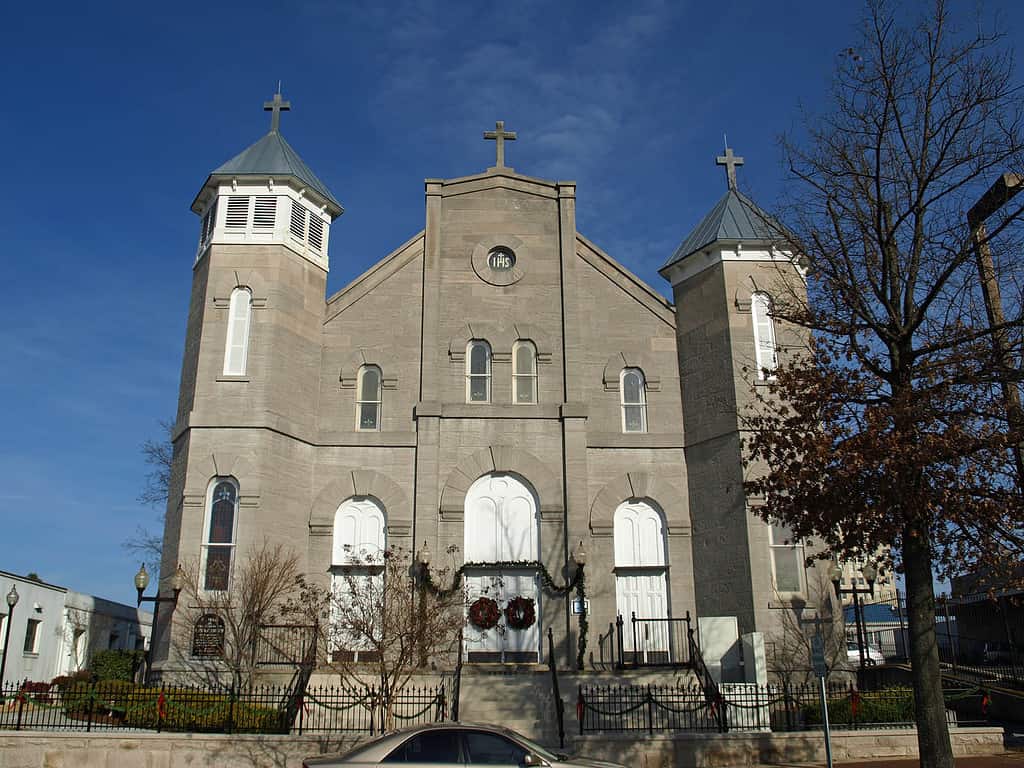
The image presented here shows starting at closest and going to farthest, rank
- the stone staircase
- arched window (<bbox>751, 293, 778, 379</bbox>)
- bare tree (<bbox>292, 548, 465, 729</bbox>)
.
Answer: bare tree (<bbox>292, 548, 465, 729</bbox>) → the stone staircase → arched window (<bbox>751, 293, 778, 379</bbox>)

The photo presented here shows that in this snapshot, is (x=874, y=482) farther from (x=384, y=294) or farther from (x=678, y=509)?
(x=384, y=294)

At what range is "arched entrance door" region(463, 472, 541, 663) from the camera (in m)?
23.5

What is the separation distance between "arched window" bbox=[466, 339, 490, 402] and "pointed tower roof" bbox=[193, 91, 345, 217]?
5700mm

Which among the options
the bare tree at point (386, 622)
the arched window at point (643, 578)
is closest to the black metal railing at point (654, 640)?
the arched window at point (643, 578)

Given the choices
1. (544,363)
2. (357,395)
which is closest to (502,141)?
(544,363)

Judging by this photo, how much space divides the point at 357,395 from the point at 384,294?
120 inches

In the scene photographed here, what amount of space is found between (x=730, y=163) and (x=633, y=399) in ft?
26.5

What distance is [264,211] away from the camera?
2555 centimetres

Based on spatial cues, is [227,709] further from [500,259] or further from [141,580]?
[500,259]

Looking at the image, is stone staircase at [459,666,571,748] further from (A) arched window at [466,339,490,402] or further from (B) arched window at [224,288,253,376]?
(B) arched window at [224,288,253,376]

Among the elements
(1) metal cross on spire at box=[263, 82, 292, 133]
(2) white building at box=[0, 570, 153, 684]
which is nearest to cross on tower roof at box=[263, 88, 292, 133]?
(1) metal cross on spire at box=[263, 82, 292, 133]

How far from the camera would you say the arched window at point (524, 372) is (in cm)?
2573

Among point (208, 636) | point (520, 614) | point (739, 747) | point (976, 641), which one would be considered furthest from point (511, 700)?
point (976, 641)

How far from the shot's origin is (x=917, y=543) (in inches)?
558
